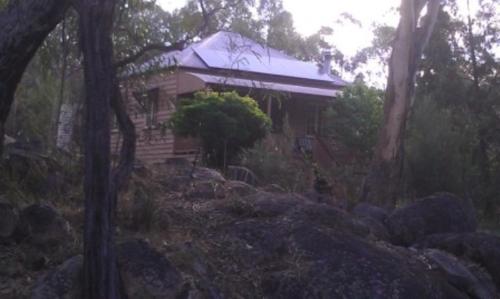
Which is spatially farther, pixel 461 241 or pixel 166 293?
pixel 461 241

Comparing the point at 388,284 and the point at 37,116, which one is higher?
the point at 37,116

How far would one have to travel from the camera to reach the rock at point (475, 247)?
9422 millimetres

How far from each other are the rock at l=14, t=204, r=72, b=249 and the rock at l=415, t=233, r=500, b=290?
16.0ft

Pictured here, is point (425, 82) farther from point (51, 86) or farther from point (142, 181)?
point (142, 181)

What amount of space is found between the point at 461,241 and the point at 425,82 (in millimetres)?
19870

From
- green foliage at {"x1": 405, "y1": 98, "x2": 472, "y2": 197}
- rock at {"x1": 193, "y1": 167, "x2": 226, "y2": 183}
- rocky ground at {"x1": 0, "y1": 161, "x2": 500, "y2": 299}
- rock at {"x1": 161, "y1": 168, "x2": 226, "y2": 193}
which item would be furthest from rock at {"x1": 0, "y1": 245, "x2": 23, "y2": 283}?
green foliage at {"x1": 405, "y1": 98, "x2": 472, "y2": 197}

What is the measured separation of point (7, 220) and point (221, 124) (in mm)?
9845

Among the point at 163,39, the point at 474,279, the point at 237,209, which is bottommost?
the point at 474,279

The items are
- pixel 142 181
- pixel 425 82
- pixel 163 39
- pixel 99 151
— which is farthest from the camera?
pixel 425 82

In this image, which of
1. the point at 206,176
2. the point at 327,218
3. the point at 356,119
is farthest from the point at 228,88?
the point at 327,218

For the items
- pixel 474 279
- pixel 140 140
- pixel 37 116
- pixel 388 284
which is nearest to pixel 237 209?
pixel 388 284

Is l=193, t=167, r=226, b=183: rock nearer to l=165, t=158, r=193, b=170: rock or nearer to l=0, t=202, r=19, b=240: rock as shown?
l=165, t=158, r=193, b=170: rock

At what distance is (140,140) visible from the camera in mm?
22469

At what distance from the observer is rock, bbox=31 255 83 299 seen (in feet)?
19.1
